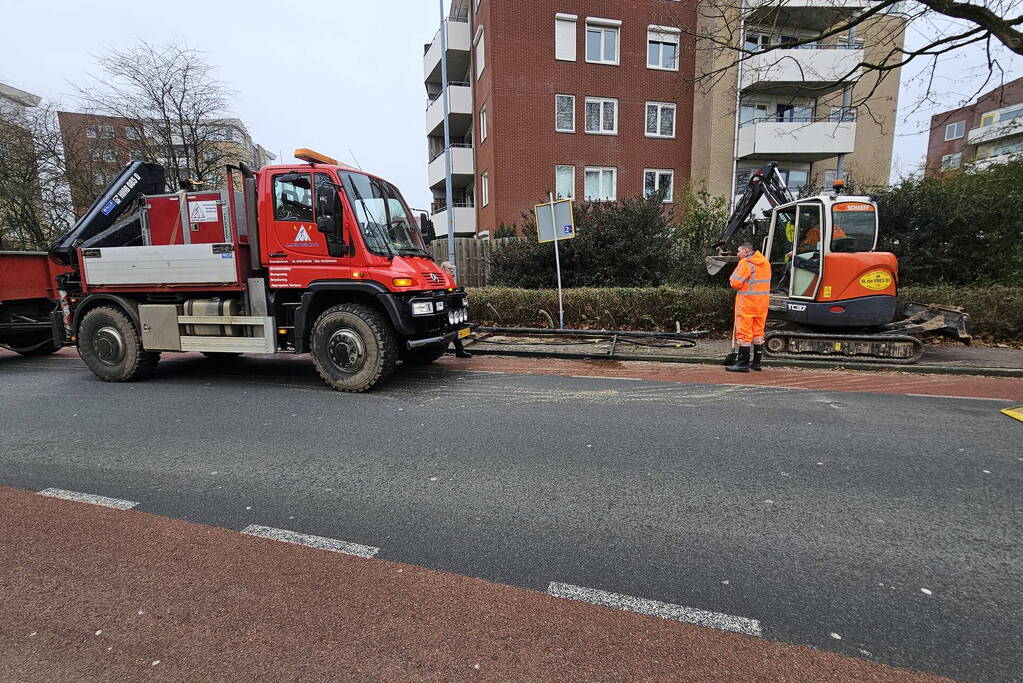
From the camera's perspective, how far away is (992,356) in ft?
28.3

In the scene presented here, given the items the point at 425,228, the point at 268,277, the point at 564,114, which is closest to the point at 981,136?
the point at 564,114

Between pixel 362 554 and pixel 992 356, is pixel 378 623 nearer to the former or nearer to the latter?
pixel 362 554

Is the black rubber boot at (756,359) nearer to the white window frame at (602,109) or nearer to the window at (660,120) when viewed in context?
the white window frame at (602,109)

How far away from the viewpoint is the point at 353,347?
668 centimetres

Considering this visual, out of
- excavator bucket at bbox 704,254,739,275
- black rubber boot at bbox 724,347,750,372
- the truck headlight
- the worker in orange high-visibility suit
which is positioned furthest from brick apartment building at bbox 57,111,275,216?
black rubber boot at bbox 724,347,750,372

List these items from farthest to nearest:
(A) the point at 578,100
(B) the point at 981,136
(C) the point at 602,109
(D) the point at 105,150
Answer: (C) the point at 602,109 < (A) the point at 578,100 < (D) the point at 105,150 < (B) the point at 981,136

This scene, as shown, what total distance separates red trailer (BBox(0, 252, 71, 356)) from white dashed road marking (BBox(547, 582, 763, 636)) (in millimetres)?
9703

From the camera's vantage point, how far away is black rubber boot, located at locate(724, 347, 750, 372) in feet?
26.2

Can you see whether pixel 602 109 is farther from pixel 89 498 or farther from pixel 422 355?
pixel 89 498

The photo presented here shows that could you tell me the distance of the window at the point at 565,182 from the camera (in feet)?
69.2

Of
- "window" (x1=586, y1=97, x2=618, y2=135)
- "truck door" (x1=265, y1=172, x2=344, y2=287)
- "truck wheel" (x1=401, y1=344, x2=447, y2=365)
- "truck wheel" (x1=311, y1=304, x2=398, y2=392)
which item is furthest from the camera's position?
"window" (x1=586, y1=97, x2=618, y2=135)

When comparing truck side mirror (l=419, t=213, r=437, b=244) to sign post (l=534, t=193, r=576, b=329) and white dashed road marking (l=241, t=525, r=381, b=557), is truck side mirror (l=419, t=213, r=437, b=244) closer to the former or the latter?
sign post (l=534, t=193, r=576, b=329)

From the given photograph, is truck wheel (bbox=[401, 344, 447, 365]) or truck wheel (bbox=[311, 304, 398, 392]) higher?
truck wheel (bbox=[311, 304, 398, 392])

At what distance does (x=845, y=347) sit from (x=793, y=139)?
15.2 meters
